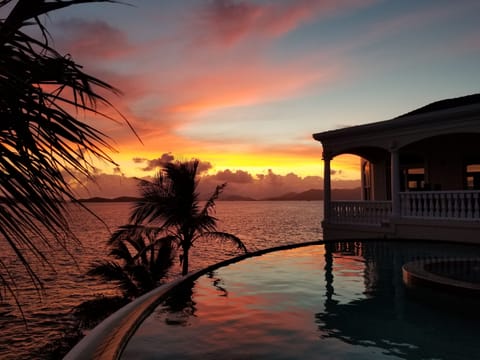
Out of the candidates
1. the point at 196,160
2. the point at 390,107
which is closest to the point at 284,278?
the point at 196,160

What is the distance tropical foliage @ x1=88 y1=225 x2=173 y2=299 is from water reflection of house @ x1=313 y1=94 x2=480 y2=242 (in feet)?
26.6

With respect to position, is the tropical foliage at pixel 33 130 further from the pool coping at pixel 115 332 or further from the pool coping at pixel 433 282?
the pool coping at pixel 433 282

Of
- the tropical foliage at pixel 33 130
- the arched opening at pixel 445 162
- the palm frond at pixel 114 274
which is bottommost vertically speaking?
the palm frond at pixel 114 274

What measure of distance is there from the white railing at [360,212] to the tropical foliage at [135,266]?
797 cm

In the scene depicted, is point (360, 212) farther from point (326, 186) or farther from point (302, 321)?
point (302, 321)

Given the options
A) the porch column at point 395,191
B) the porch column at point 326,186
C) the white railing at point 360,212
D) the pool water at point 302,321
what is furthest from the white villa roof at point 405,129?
the pool water at point 302,321

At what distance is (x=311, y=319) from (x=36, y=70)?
5793 mm

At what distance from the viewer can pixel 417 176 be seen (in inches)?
800

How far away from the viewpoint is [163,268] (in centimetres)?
1553

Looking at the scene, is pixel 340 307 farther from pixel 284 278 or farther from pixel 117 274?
pixel 117 274

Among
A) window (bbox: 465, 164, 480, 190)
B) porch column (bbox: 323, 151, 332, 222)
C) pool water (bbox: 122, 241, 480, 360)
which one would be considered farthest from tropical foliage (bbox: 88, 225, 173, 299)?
window (bbox: 465, 164, 480, 190)

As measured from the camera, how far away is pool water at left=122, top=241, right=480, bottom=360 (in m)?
5.19

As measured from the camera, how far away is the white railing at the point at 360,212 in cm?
1742

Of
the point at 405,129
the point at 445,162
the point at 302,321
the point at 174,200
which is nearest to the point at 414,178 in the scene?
the point at 445,162
